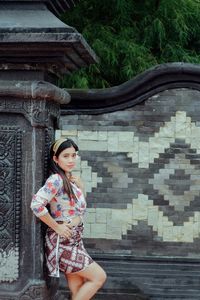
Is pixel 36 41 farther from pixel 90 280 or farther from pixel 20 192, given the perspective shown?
pixel 90 280

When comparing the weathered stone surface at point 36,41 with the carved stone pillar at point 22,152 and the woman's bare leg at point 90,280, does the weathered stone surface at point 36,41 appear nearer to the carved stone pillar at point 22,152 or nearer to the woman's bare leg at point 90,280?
the carved stone pillar at point 22,152

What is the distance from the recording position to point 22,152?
4379 millimetres

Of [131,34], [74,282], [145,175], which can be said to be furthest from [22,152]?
[131,34]

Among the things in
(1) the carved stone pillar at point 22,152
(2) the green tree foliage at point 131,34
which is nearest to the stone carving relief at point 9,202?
(1) the carved stone pillar at point 22,152

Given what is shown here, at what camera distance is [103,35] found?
32.7 ft

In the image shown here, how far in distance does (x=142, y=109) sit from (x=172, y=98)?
336mm

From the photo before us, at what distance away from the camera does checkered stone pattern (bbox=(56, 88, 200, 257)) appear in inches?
268

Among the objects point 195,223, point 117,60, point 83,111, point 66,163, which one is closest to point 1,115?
point 66,163

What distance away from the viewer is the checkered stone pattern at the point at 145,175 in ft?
22.4

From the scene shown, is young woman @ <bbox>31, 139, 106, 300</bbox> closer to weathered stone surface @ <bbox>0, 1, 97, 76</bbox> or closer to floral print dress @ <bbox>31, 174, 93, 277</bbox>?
floral print dress @ <bbox>31, 174, 93, 277</bbox>

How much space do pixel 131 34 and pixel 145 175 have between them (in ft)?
12.9

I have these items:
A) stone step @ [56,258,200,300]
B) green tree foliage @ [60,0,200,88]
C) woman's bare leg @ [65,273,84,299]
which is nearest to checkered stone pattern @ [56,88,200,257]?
stone step @ [56,258,200,300]

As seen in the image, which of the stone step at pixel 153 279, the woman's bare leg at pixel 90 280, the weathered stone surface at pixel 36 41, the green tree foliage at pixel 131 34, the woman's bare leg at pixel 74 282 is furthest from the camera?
the green tree foliage at pixel 131 34

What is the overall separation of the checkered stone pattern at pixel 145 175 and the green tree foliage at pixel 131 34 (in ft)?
9.30
